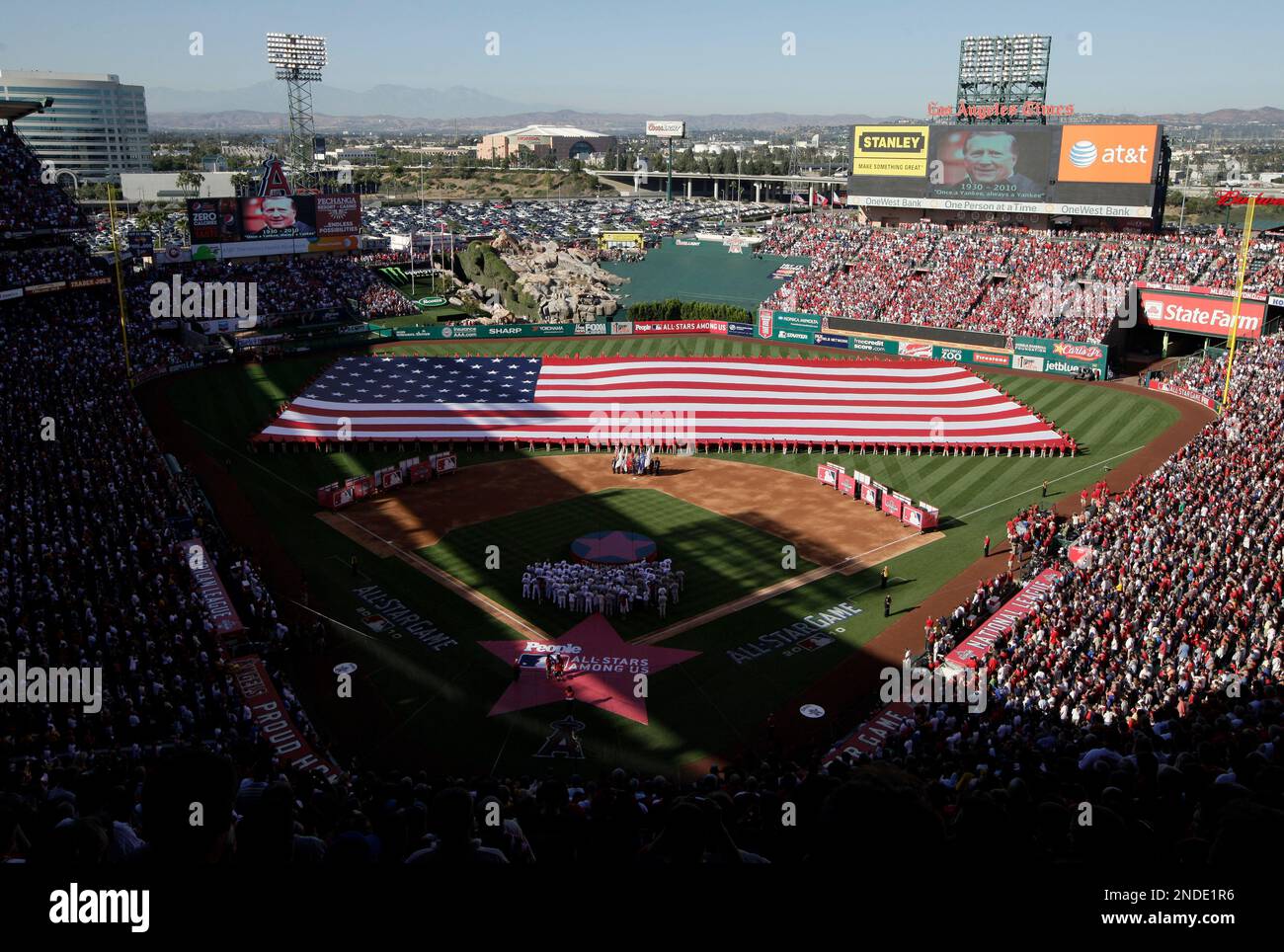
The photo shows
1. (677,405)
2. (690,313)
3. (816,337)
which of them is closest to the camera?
(677,405)

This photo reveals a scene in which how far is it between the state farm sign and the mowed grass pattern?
131ft

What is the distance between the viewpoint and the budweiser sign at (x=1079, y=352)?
194ft

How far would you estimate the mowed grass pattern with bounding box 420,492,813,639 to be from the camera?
99.4ft

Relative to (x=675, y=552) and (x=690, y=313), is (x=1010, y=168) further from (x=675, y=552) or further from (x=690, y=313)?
(x=675, y=552)

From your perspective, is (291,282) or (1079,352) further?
(291,282)

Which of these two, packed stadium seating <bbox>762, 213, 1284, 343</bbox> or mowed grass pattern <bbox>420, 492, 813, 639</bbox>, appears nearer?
mowed grass pattern <bbox>420, 492, 813, 639</bbox>

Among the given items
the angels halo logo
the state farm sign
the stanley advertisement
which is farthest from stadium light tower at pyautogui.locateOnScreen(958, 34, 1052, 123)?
the angels halo logo

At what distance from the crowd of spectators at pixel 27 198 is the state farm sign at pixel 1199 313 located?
67965 mm

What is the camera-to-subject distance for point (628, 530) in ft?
119

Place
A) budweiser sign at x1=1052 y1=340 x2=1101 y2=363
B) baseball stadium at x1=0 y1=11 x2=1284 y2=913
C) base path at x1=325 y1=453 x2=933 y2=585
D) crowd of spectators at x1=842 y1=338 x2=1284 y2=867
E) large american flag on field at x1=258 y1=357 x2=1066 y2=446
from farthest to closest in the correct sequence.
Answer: budweiser sign at x1=1052 y1=340 x2=1101 y2=363 < large american flag on field at x1=258 y1=357 x2=1066 y2=446 < base path at x1=325 y1=453 x2=933 y2=585 < baseball stadium at x1=0 y1=11 x2=1284 y2=913 < crowd of spectators at x1=842 y1=338 x2=1284 y2=867

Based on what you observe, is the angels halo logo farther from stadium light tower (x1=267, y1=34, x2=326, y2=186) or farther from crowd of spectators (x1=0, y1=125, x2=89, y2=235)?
stadium light tower (x1=267, y1=34, x2=326, y2=186)

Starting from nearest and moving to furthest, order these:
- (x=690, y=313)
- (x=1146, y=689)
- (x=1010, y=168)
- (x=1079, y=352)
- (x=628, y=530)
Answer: (x=1146, y=689)
(x=628, y=530)
(x=1079, y=352)
(x=1010, y=168)
(x=690, y=313)

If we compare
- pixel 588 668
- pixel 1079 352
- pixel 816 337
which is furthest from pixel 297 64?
pixel 588 668

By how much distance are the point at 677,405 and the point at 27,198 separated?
1757 inches
